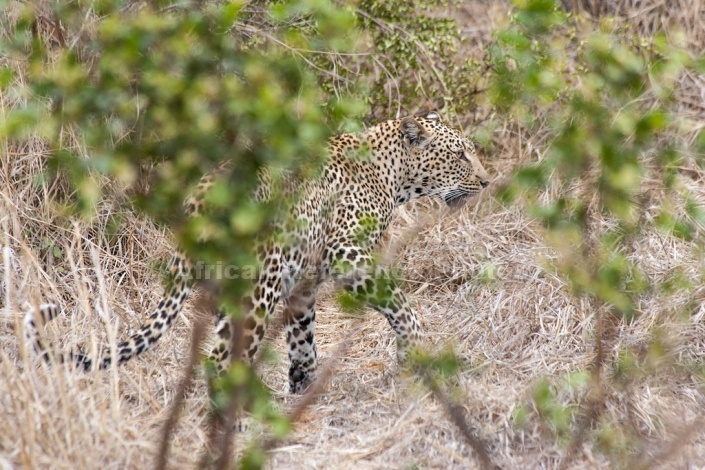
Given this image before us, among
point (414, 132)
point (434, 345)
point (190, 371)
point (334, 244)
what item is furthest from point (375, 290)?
point (190, 371)

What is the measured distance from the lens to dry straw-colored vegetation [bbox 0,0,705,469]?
4500mm

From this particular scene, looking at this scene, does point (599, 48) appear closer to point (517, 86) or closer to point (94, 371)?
point (517, 86)

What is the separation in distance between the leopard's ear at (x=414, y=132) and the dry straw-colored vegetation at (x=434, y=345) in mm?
1002

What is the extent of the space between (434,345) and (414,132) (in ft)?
4.76

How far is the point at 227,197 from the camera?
287 centimetres

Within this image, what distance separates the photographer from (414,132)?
23.0ft

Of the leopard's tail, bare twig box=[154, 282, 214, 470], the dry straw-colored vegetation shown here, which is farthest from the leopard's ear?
bare twig box=[154, 282, 214, 470]

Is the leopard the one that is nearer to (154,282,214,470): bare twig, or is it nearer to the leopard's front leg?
the leopard's front leg

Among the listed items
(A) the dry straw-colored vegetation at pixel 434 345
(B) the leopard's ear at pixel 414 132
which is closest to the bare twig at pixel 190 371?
(A) the dry straw-colored vegetation at pixel 434 345

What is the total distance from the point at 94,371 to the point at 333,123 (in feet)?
6.33

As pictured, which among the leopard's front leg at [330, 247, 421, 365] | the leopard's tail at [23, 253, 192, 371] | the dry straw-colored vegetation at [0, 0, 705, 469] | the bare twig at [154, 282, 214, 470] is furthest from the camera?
the leopard's front leg at [330, 247, 421, 365]

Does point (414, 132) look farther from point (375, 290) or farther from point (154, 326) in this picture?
point (154, 326)

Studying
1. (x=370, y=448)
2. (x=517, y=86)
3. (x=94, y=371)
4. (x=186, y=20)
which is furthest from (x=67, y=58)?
(x=370, y=448)

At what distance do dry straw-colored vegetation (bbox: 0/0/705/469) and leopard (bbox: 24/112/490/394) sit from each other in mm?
255
